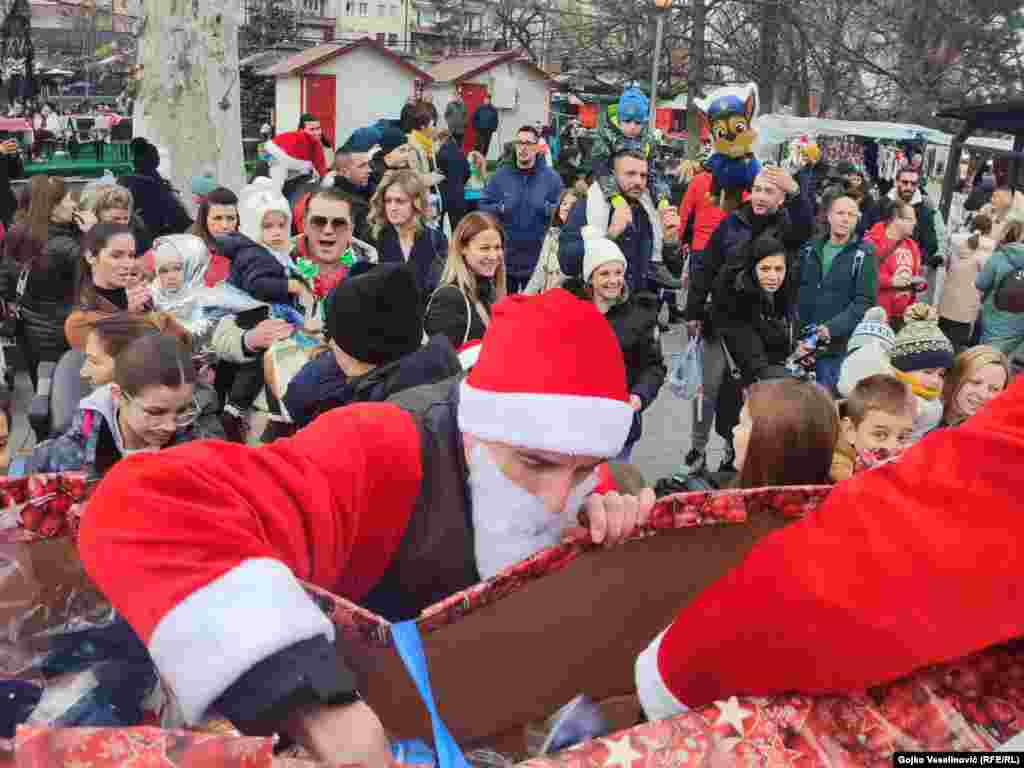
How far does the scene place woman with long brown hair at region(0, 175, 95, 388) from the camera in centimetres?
521

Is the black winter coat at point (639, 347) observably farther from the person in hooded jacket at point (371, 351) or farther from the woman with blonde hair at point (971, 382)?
the person in hooded jacket at point (371, 351)

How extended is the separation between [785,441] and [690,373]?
283 centimetres

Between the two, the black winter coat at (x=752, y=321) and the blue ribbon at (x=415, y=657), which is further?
the black winter coat at (x=752, y=321)

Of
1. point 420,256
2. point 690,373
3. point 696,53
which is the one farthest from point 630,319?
point 696,53

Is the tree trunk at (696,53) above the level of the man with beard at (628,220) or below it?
above

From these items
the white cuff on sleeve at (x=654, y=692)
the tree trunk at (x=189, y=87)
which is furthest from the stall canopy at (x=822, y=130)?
the white cuff on sleeve at (x=654, y=692)

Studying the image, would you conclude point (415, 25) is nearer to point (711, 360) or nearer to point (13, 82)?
point (13, 82)

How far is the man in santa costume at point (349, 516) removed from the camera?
1116mm

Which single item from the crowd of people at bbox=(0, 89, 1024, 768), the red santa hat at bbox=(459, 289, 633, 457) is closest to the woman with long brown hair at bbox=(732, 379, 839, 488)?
the crowd of people at bbox=(0, 89, 1024, 768)

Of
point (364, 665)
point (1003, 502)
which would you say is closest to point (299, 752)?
point (364, 665)

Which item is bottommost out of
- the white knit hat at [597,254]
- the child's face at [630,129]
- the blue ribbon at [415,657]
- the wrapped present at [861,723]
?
the blue ribbon at [415,657]

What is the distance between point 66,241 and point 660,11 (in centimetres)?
1373

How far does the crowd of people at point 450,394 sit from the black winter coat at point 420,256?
20mm

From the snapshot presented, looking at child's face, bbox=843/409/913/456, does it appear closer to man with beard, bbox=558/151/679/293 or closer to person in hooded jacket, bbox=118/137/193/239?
man with beard, bbox=558/151/679/293
